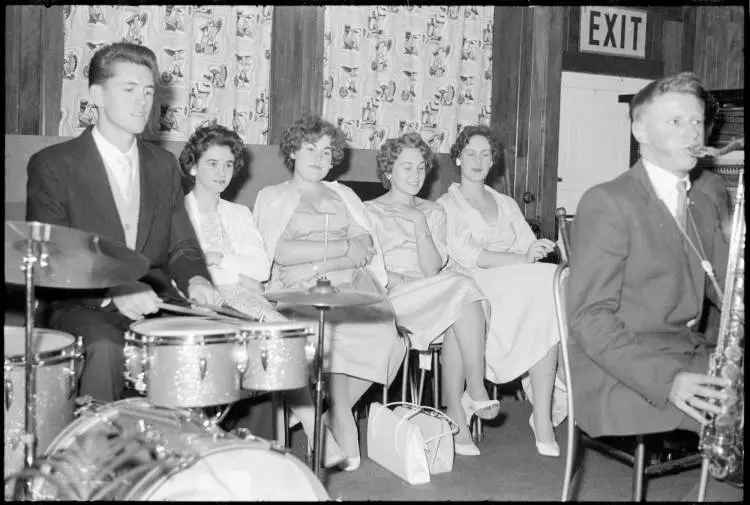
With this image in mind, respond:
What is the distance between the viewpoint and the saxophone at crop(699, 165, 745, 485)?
230cm

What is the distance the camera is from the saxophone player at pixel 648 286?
230 centimetres

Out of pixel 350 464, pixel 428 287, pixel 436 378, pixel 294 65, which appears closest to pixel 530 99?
pixel 294 65

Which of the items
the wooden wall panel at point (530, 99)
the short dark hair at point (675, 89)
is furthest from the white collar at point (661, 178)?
the wooden wall panel at point (530, 99)

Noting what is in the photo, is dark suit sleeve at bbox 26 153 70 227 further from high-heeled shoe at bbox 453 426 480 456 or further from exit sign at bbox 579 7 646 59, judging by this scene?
exit sign at bbox 579 7 646 59

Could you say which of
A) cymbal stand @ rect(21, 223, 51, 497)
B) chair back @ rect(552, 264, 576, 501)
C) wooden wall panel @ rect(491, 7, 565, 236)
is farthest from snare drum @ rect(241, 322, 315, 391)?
wooden wall panel @ rect(491, 7, 565, 236)

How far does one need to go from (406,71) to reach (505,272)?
2.16 m

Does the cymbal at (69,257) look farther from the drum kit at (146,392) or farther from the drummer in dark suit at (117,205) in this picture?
the drummer in dark suit at (117,205)

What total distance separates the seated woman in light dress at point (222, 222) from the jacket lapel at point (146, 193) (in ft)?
2.14

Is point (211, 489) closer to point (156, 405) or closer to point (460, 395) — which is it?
point (156, 405)

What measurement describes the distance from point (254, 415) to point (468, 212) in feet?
6.01

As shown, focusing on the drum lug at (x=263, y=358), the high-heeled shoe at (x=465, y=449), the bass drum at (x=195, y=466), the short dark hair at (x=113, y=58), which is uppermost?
the short dark hair at (x=113, y=58)

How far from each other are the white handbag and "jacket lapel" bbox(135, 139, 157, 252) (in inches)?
52.0

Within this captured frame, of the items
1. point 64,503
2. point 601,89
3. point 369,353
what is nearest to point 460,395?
point 369,353

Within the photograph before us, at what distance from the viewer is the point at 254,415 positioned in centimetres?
343
